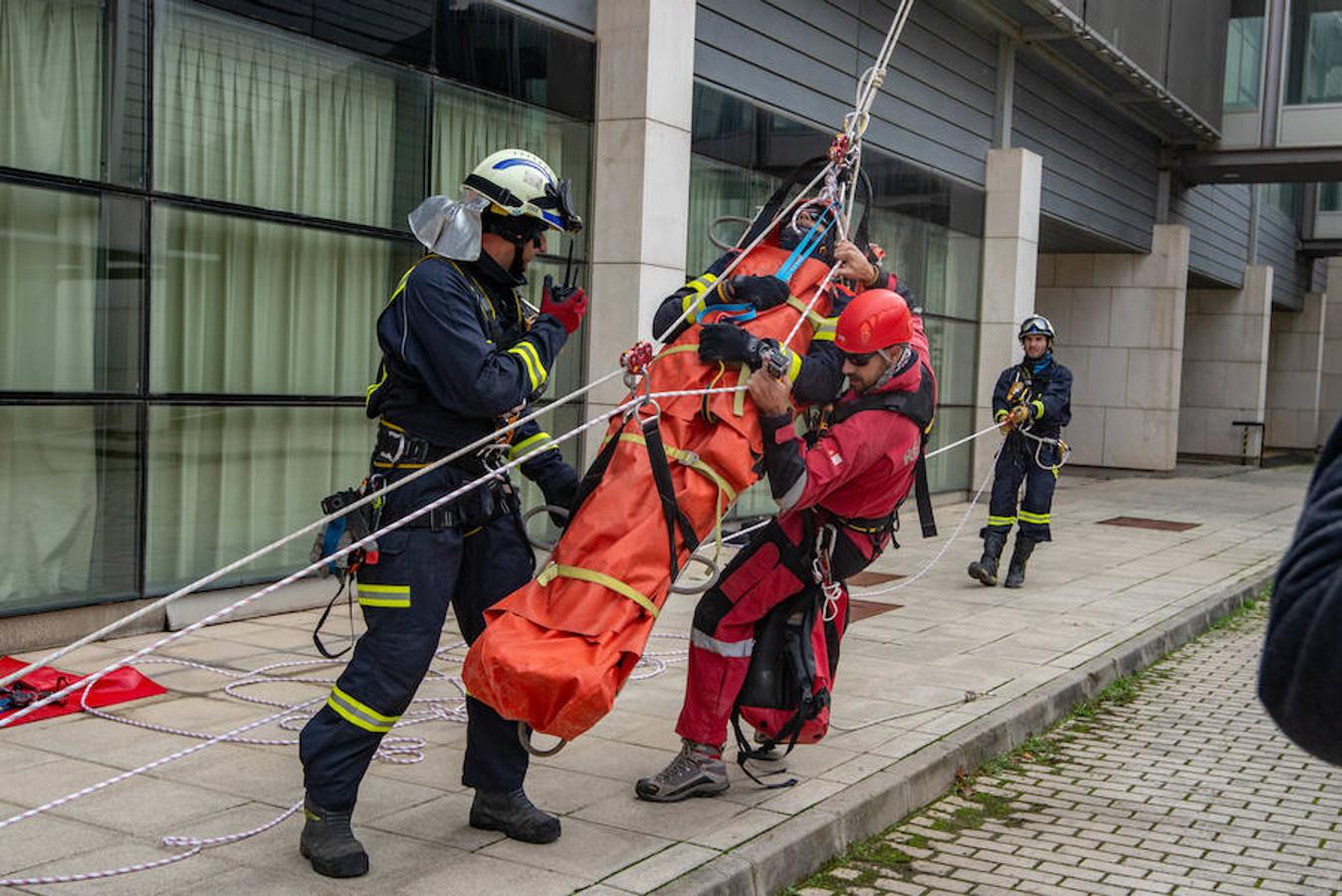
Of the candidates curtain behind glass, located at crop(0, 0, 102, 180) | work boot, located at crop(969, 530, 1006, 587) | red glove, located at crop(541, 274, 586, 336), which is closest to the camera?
red glove, located at crop(541, 274, 586, 336)

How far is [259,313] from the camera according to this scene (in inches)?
344

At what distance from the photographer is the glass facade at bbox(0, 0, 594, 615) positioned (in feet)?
24.2

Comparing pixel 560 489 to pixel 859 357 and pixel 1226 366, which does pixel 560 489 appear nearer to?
pixel 859 357

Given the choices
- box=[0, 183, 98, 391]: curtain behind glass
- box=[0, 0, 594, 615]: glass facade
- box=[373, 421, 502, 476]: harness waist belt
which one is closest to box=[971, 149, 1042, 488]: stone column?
box=[0, 0, 594, 615]: glass facade

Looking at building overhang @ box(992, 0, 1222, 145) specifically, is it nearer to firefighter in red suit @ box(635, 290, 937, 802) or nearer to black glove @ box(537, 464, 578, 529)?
firefighter in red suit @ box(635, 290, 937, 802)

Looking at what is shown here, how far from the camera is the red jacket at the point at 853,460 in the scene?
5.08 meters

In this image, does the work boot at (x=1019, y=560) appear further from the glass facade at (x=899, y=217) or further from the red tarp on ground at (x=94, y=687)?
the red tarp on ground at (x=94, y=687)

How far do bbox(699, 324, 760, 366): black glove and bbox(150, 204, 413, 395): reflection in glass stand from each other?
4.20m

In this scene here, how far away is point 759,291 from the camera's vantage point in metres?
5.36

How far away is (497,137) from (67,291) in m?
3.69

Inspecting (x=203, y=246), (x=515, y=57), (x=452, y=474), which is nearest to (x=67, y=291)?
(x=203, y=246)

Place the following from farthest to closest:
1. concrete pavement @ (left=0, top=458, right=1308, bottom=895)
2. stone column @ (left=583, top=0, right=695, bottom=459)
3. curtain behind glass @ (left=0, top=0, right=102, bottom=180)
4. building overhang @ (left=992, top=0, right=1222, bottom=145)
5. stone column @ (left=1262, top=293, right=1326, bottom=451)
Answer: stone column @ (left=1262, top=293, right=1326, bottom=451)
building overhang @ (left=992, top=0, right=1222, bottom=145)
stone column @ (left=583, top=0, right=695, bottom=459)
curtain behind glass @ (left=0, top=0, right=102, bottom=180)
concrete pavement @ (left=0, top=458, right=1308, bottom=895)

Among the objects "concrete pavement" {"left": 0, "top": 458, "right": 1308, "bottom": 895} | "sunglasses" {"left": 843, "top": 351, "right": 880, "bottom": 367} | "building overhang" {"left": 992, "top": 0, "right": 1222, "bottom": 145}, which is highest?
"building overhang" {"left": 992, "top": 0, "right": 1222, "bottom": 145}

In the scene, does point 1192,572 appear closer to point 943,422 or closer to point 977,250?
point 943,422
